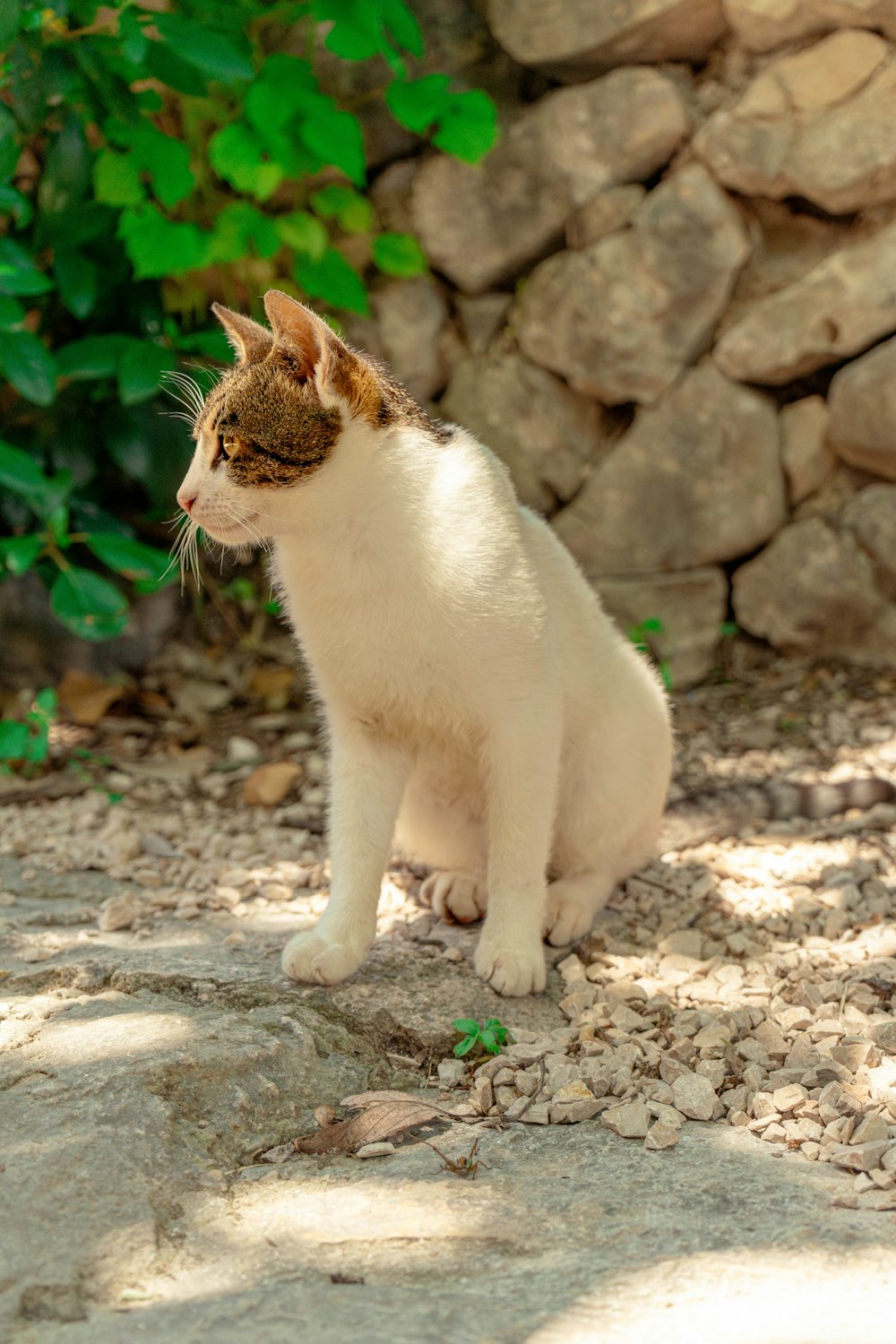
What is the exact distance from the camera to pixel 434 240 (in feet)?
15.2

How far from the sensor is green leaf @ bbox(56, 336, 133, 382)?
4.12 m

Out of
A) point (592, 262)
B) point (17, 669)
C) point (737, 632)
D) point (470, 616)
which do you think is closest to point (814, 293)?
point (592, 262)

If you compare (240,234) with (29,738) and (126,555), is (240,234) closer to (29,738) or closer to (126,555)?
(126,555)

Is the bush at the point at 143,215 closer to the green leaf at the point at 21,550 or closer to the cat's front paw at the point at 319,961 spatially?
the green leaf at the point at 21,550

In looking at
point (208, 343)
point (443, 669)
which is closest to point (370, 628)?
point (443, 669)

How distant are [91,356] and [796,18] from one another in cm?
260

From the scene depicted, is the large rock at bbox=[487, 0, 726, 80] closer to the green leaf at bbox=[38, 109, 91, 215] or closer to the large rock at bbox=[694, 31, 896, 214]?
the large rock at bbox=[694, 31, 896, 214]

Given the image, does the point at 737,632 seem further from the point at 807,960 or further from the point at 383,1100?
the point at 383,1100

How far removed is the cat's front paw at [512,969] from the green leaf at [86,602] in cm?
194

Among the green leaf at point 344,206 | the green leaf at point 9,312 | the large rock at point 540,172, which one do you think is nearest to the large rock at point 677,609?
the large rock at point 540,172

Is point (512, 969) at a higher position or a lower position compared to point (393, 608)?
lower

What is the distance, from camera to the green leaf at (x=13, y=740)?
401cm

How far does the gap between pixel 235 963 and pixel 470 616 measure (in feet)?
3.07

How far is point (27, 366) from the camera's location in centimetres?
386
